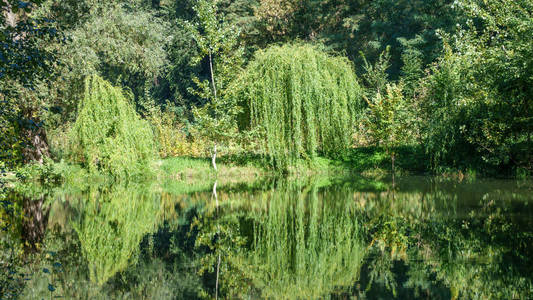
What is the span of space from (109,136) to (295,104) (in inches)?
278

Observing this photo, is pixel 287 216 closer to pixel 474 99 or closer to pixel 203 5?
pixel 474 99

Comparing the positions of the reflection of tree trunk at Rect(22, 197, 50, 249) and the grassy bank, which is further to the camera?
the grassy bank

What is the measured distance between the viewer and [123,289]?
548 centimetres

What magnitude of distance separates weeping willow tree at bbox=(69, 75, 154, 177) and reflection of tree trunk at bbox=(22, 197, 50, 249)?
627cm

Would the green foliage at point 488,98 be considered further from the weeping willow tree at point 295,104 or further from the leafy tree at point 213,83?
the leafy tree at point 213,83

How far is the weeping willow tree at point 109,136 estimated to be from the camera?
19297mm

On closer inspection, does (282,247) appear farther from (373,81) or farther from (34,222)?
(373,81)

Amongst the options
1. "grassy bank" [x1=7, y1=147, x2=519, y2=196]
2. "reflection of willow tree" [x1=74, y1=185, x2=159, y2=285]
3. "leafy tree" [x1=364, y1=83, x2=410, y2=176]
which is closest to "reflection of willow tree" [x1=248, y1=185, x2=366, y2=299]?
"reflection of willow tree" [x1=74, y1=185, x2=159, y2=285]

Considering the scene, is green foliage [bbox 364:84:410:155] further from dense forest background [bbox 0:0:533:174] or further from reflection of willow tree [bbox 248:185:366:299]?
reflection of willow tree [bbox 248:185:366:299]

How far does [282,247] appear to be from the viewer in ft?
23.9

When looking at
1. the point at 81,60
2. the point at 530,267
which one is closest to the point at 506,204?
the point at 530,267

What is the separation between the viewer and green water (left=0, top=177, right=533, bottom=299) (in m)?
5.28

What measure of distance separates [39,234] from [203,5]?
14.5m

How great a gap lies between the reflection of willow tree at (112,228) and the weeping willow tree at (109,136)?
4813mm
